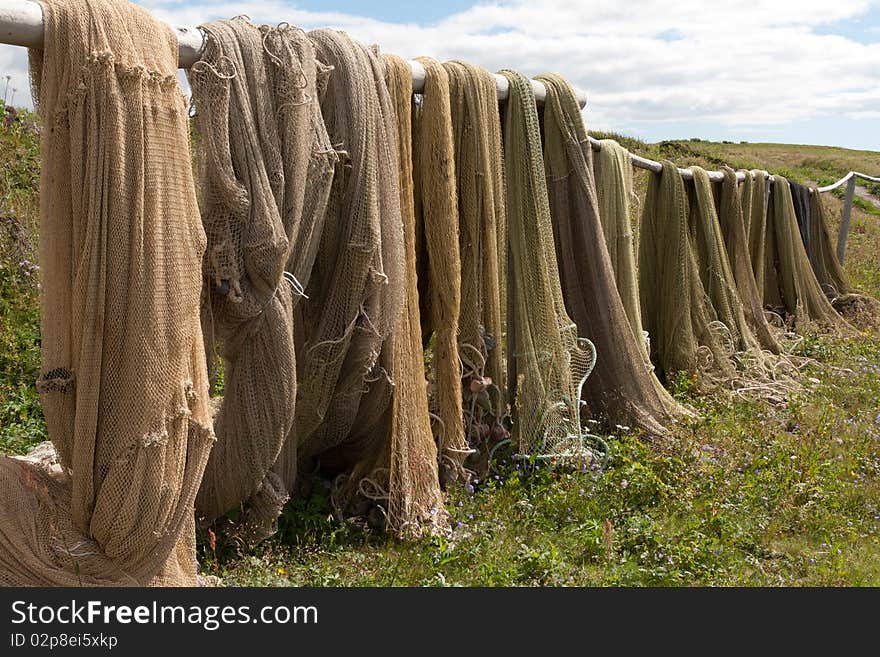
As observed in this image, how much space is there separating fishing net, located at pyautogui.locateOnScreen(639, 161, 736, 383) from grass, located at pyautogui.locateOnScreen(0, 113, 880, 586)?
0.37 meters

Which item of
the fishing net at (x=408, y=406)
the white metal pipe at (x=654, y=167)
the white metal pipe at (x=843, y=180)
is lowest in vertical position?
the fishing net at (x=408, y=406)

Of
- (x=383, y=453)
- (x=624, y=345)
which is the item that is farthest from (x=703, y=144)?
(x=383, y=453)

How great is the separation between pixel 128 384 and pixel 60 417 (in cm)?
27

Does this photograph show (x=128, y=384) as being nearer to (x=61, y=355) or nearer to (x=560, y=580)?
(x=61, y=355)

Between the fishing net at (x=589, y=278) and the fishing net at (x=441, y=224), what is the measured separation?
3.25ft

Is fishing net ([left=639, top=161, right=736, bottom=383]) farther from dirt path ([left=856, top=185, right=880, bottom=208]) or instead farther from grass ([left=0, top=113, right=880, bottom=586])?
dirt path ([left=856, top=185, right=880, bottom=208])

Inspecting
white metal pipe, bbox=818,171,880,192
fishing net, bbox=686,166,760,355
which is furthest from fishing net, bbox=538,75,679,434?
white metal pipe, bbox=818,171,880,192

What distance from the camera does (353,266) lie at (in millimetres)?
3414

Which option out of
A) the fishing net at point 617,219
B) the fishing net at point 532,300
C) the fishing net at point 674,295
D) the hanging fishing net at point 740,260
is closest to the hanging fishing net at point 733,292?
the hanging fishing net at point 740,260

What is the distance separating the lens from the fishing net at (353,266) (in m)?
3.41

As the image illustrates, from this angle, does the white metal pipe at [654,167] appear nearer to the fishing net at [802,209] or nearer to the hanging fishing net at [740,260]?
the hanging fishing net at [740,260]

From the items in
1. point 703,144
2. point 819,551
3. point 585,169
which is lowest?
point 819,551

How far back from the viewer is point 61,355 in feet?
8.76

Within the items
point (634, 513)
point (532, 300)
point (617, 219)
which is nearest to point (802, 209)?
point (617, 219)
